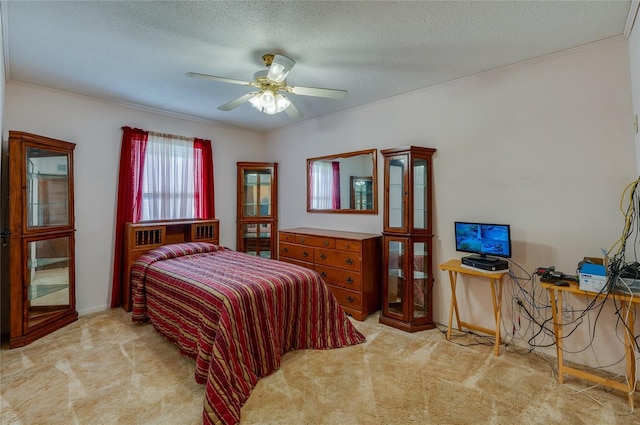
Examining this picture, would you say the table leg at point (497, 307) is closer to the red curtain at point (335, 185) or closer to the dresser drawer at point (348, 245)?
the dresser drawer at point (348, 245)

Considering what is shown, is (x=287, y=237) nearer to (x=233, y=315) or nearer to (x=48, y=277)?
(x=233, y=315)

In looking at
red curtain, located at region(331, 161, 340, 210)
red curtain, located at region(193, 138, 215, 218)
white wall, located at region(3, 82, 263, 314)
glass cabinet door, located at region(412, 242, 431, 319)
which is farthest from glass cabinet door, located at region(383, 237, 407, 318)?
white wall, located at region(3, 82, 263, 314)

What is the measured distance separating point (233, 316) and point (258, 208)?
10.1 ft

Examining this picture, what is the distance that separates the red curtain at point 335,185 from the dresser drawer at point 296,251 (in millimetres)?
773

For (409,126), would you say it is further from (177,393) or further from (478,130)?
(177,393)

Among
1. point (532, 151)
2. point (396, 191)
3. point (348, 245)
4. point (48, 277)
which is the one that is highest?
point (532, 151)

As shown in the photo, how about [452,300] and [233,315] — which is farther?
[452,300]

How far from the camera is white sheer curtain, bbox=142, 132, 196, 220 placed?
12.9ft

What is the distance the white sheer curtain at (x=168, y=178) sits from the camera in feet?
12.9

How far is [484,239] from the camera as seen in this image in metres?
2.71

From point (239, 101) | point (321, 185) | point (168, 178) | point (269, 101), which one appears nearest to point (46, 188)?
point (168, 178)

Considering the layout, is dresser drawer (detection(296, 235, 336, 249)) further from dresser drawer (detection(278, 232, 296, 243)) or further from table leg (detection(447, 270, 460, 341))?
table leg (detection(447, 270, 460, 341))

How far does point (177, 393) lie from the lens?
6.65ft

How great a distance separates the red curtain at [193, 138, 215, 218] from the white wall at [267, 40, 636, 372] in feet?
8.80
